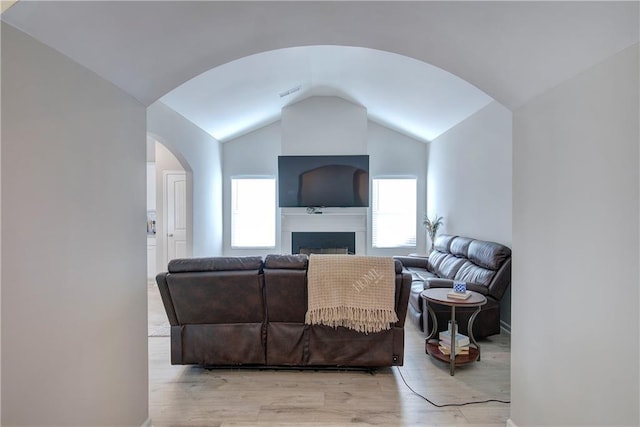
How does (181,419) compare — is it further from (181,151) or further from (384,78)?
(384,78)

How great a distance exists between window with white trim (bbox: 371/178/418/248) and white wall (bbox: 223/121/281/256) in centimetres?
216

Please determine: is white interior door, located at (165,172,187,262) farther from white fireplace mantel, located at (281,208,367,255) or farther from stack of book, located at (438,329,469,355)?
stack of book, located at (438,329,469,355)

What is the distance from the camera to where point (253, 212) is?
684 centimetres

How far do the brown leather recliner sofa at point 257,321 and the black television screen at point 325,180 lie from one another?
11.2ft

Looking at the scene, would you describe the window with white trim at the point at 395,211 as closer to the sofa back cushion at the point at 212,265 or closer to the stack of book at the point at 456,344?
the stack of book at the point at 456,344

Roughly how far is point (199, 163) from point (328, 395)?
4344mm

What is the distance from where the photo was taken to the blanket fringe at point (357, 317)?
2.39 m

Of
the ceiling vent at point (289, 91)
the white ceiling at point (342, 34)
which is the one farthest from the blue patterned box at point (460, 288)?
the ceiling vent at point (289, 91)

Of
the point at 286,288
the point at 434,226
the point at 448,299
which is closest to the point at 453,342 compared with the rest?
the point at 448,299

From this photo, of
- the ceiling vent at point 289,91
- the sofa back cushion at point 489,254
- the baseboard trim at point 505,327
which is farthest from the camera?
the ceiling vent at point 289,91

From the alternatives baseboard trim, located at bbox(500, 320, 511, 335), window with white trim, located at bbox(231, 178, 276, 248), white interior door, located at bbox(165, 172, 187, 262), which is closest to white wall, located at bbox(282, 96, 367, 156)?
window with white trim, located at bbox(231, 178, 276, 248)
